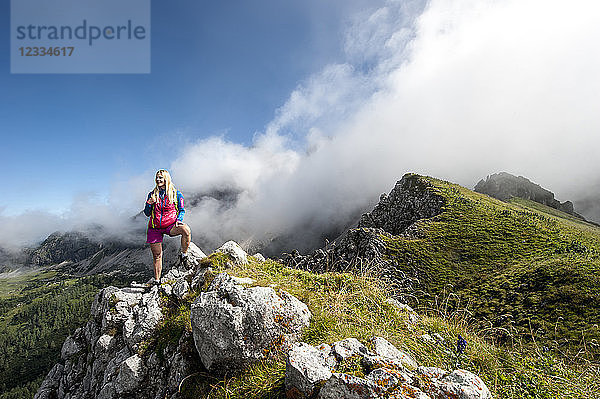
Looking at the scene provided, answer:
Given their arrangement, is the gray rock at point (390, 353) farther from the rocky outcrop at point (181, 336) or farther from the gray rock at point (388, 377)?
the rocky outcrop at point (181, 336)

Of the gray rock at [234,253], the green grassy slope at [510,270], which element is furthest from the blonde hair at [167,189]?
the green grassy slope at [510,270]

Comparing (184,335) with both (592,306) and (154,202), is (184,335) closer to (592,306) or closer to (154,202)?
(154,202)

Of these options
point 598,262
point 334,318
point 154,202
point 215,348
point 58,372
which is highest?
point 154,202

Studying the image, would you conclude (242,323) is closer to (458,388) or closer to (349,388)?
(349,388)

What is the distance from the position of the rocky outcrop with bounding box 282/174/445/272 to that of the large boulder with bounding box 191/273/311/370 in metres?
20.3

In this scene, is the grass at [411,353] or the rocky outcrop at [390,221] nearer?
the grass at [411,353]

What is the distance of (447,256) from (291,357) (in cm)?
3065

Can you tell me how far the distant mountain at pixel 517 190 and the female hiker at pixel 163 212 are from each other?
553 ft

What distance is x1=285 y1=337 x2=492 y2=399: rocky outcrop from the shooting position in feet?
12.8

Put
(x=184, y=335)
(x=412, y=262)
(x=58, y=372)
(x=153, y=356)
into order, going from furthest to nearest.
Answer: (x=412, y=262) → (x=58, y=372) → (x=153, y=356) → (x=184, y=335)

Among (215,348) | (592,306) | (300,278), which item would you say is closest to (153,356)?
(215,348)

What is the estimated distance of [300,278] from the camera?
9.13m

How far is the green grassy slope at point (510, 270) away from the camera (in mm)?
16734

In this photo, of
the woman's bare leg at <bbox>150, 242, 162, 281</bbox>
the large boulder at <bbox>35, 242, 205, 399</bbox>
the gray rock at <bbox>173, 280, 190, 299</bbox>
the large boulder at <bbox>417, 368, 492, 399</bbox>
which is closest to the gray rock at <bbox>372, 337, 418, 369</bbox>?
the large boulder at <bbox>417, 368, 492, 399</bbox>
